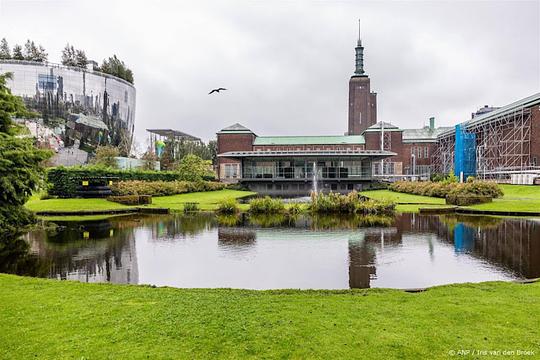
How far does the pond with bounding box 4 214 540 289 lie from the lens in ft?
26.1

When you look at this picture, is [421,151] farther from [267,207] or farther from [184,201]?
[267,207]

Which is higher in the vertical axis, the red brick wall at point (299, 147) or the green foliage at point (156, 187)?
the red brick wall at point (299, 147)

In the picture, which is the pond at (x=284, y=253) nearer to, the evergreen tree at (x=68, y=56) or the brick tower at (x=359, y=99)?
the brick tower at (x=359, y=99)

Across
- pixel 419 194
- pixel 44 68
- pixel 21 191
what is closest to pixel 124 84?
pixel 44 68

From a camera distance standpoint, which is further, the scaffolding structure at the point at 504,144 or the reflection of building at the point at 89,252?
the scaffolding structure at the point at 504,144

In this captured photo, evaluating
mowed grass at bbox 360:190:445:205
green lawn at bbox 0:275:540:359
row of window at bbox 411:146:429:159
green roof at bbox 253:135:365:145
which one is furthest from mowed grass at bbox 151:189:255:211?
row of window at bbox 411:146:429:159

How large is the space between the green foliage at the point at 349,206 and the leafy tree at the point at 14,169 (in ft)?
41.3

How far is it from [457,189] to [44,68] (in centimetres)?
8299

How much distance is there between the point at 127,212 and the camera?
21141 mm

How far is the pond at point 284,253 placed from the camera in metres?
7.96

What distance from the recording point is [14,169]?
1256cm

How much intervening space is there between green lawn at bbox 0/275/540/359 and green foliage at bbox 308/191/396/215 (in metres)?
13.2

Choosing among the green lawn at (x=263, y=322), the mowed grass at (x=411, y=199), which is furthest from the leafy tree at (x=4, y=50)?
the green lawn at (x=263, y=322)

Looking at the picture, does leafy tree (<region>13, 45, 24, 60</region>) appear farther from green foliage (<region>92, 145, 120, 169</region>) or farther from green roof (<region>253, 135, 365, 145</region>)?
green roof (<region>253, 135, 365, 145</region>)
